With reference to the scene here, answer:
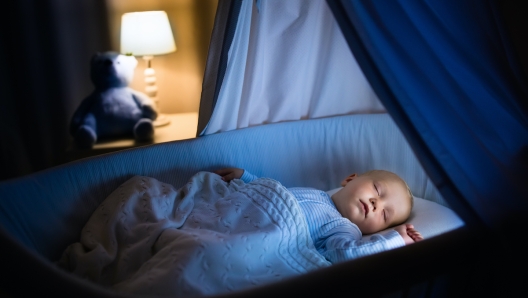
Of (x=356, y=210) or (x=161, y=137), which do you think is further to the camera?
(x=161, y=137)

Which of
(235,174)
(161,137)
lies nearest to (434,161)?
(235,174)

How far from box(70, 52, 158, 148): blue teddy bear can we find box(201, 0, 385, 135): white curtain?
0.93 meters

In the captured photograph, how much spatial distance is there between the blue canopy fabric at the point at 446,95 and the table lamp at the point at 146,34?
5.72 feet

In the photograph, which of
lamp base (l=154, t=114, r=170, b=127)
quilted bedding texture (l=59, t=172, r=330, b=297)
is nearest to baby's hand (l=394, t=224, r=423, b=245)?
quilted bedding texture (l=59, t=172, r=330, b=297)

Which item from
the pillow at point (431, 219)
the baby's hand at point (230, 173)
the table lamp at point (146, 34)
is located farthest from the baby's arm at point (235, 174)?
the table lamp at point (146, 34)

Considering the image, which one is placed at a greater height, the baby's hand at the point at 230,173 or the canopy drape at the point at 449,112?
the canopy drape at the point at 449,112

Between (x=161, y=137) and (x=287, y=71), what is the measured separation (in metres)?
1.07

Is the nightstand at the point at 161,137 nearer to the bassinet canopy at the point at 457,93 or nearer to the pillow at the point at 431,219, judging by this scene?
the pillow at the point at 431,219

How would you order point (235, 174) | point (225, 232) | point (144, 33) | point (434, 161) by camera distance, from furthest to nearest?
point (144, 33) → point (235, 174) → point (225, 232) → point (434, 161)

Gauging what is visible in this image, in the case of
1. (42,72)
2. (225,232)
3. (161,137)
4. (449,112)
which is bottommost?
(161,137)

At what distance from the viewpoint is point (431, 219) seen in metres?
1.55

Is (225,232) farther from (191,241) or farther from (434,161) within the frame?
(434,161)

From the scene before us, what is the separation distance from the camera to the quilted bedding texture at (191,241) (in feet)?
3.42

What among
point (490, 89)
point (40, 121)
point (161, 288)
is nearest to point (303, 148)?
point (490, 89)
